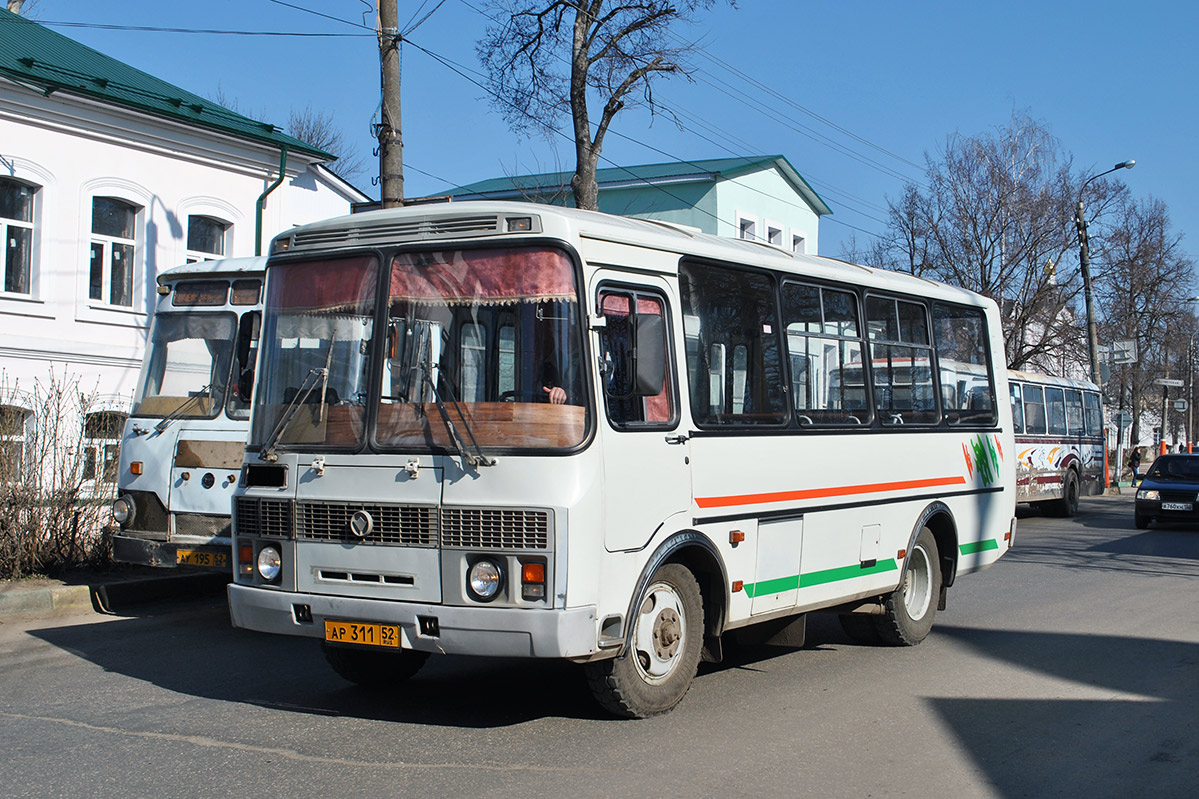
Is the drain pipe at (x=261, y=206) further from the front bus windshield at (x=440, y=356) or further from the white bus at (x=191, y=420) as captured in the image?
the front bus windshield at (x=440, y=356)

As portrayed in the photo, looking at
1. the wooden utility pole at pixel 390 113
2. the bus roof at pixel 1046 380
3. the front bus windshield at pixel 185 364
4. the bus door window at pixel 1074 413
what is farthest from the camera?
the bus door window at pixel 1074 413

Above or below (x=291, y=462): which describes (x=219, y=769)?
below

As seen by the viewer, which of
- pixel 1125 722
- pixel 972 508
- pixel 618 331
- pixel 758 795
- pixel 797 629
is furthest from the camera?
pixel 972 508

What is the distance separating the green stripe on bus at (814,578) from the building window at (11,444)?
754cm

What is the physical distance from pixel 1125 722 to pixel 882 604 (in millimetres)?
2590

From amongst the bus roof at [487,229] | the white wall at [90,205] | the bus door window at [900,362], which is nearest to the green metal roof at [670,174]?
the white wall at [90,205]

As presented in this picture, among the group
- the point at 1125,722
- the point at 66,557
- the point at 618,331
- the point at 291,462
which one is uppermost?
the point at 618,331

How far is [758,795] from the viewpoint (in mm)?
5504

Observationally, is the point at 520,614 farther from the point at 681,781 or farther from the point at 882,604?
the point at 882,604

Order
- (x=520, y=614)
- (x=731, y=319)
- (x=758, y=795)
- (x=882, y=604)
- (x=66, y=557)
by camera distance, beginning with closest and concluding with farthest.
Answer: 1. (x=758, y=795)
2. (x=520, y=614)
3. (x=731, y=319)
4. (x=882, y=604)
5. (x=66, y=557)

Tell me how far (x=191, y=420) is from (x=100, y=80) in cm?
1076

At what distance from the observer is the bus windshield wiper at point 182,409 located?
11.0m

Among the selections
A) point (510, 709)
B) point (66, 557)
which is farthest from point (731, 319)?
point (66, 557)

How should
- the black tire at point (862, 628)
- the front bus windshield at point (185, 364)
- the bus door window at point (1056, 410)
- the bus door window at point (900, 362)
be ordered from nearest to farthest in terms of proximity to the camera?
the bus door window at point (900, 362)
the black tire at point (862, 628)
the front bus windshield at point (185, 364)
the bus door window at point (1056, 410)
